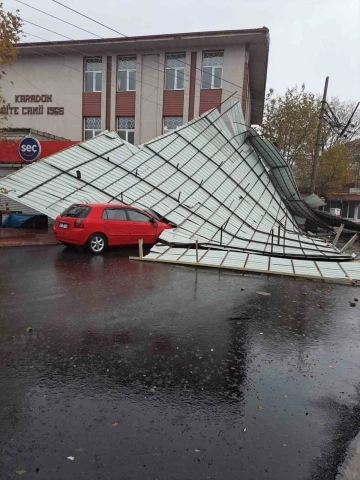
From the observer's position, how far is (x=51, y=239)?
14125 millimetres

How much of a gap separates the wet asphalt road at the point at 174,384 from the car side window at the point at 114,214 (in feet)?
14.6

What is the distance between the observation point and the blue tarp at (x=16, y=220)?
16.9 meters

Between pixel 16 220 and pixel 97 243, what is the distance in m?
7.54

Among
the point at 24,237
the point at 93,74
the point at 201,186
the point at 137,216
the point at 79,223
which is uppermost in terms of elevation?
the point at 93,74

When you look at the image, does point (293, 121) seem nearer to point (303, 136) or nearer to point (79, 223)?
point (303, 136)

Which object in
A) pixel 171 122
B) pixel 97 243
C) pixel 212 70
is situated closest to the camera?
Answer: pixel 97 243

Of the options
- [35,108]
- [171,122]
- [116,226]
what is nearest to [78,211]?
[116,226]

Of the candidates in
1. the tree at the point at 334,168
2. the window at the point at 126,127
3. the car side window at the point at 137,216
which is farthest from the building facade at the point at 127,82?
the car side window at the point at 137,216

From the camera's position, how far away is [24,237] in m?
14.4

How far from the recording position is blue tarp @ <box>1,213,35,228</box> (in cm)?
1686

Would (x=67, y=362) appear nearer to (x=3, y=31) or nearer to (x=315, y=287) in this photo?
(x=315, y=287)

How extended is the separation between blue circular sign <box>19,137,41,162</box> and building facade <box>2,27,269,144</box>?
8.73 meters

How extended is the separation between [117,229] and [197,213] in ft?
16.7

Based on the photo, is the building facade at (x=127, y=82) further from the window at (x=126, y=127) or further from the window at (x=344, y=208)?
the window at (x=344, y=208)
